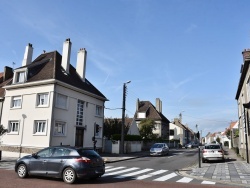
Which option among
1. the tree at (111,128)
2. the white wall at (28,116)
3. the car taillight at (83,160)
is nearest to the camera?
the car taillight at (83,160)

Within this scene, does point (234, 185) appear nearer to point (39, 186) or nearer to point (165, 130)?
point (39, 186)

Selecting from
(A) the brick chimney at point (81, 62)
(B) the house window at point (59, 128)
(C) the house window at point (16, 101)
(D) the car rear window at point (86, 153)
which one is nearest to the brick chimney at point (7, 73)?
(C) the house window at point (16, 101)

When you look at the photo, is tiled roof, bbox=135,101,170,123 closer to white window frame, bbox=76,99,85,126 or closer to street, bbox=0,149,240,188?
white window frame, bbox=76,99,85,126

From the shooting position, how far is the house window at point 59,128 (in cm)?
2464

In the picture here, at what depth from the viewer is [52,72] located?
25.3 metres

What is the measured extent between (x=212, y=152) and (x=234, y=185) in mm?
10434

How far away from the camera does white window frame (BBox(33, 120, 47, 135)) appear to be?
2424 centimetres

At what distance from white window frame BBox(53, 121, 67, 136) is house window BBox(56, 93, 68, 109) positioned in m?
1.62

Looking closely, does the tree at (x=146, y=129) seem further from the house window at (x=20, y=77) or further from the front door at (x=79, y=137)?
the house window at (x=20, y=77)

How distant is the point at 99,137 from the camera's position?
102 feet

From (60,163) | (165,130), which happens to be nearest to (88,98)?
(60,163)

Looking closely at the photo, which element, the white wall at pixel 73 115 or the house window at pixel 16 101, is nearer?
the white wall at pixel 73 115

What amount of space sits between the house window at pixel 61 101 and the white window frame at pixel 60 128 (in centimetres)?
162

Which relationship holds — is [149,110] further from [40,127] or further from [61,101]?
[40,127]
